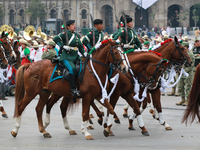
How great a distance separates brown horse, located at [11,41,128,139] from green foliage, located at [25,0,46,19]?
6575 cm

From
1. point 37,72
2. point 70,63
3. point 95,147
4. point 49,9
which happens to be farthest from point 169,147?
point 49,9

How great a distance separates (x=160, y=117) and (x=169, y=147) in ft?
6.35

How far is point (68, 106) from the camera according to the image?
9.27 meters

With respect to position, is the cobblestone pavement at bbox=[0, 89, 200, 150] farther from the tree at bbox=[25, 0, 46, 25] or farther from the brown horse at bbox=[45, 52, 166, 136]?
the tree at bbox=[25, 0, 46, 25]

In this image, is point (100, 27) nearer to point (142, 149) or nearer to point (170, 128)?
point (170, 128)

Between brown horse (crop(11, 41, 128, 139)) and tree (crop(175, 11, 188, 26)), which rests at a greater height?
tree (crop(175, 11, 188, 26))

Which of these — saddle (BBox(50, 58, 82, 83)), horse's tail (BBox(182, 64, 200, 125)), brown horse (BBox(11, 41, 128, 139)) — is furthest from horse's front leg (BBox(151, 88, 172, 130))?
horse's tail (BBox(182, 64, 200, 125))

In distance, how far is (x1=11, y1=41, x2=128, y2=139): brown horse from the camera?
8.20 metres

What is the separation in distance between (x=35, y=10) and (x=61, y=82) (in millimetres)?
67090

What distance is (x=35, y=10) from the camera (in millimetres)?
73562

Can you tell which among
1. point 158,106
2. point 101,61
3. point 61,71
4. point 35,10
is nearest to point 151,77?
point 158,106

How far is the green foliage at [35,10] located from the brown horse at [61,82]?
216 ft

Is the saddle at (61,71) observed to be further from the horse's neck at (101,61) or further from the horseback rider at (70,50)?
the horse's neck at (101,61)

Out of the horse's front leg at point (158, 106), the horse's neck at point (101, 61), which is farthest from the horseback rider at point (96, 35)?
the horse's front leg at point (158, 106)
